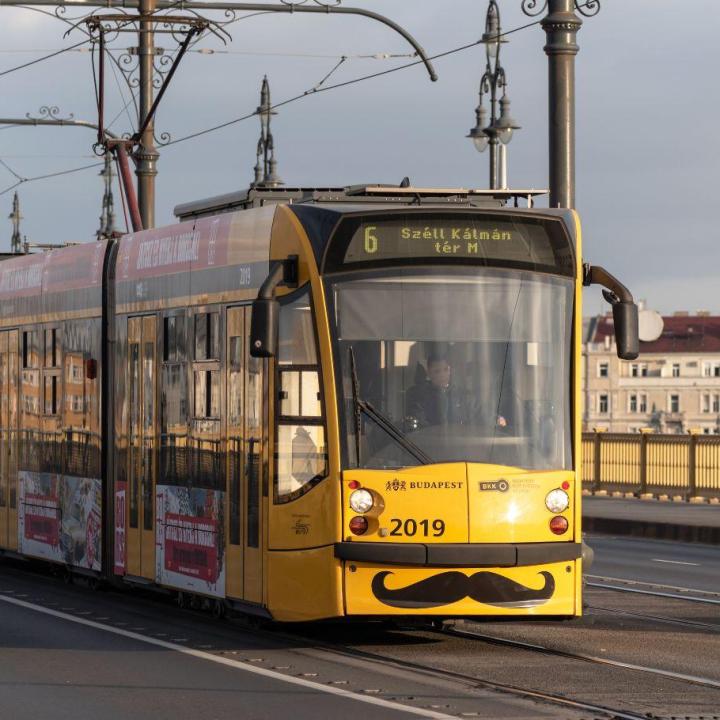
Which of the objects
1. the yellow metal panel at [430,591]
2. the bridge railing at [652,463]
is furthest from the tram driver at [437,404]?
the bridge railing at [652,463]

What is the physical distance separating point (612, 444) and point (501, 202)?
22445 mm

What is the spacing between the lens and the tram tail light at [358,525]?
42.2 feet

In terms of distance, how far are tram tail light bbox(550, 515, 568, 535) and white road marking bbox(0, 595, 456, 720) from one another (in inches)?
84.5

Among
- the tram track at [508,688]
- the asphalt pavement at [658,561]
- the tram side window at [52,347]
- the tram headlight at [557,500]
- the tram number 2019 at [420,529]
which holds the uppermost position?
the tram side window at [52,347]

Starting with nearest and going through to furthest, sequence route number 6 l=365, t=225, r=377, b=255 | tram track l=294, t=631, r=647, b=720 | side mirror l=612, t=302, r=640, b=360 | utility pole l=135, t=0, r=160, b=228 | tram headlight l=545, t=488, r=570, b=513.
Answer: tram track l=294, t=631, r=647, b=720 < tram headlight l=545, t=488, r=570, b=513 < route number 6 l=365, t=225, r=377, b=255 < side mirror l=612, t=302, r=640, b=360 < utility pole l=135, t=0, r=160, b=228

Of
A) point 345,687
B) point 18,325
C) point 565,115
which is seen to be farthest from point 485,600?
point 18,325

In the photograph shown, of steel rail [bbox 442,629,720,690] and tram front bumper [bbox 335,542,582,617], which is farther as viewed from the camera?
tram front bumper [bbox 335,542,582,617]

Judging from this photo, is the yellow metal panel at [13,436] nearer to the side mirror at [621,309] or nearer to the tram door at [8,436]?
the tram door at [8,436]

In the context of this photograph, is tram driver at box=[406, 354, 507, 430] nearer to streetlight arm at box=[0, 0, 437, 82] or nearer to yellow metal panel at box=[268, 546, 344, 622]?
yellow metal panel at box=[268, 546, 344, 622]

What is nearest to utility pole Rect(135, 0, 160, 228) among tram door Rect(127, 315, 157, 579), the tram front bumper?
tram door Rect(127, 315, 157, 579)

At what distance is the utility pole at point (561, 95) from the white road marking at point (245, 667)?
5.57 metres

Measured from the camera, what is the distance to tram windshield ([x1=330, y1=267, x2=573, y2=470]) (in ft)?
42.6

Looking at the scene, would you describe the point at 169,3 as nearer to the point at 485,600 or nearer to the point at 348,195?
the point at 348,195

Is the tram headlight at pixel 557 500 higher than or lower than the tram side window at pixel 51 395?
lower
